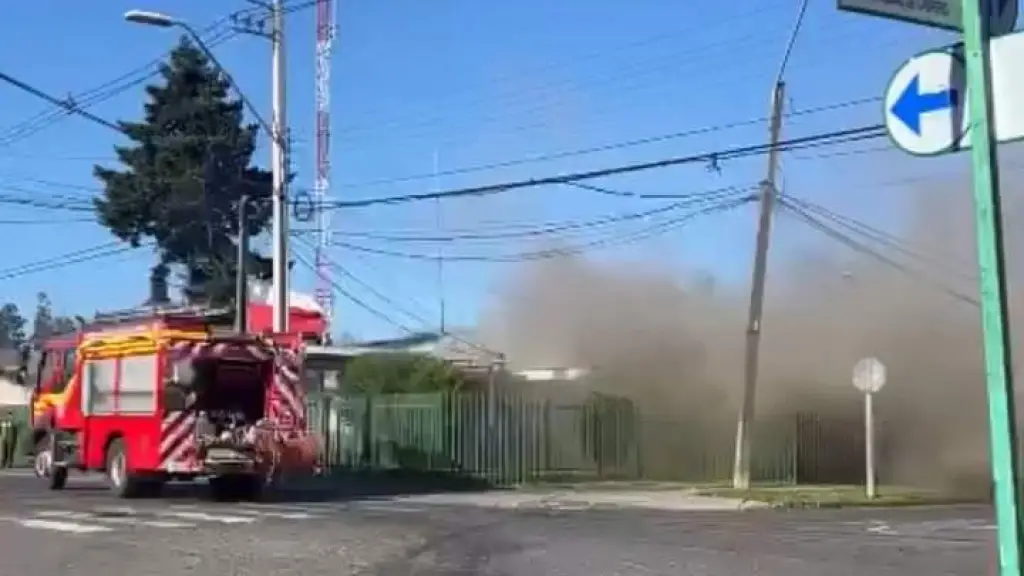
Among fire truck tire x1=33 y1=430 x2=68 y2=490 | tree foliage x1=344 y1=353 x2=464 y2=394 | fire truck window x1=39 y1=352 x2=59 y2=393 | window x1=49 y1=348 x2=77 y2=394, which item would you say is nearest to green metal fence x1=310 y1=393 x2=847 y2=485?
tree foliage x1=344 y1=353 x2=464 y2=394

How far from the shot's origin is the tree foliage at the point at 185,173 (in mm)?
59031

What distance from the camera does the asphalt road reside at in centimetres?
1402

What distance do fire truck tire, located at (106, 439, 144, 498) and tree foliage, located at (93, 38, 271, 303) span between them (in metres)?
32.7

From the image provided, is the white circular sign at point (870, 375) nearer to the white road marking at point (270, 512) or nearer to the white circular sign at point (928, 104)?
the white road marking at point (270, 512)

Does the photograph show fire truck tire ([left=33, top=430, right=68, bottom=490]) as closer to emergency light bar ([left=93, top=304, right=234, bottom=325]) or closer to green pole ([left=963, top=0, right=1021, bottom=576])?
emergency light bar ([left=93, top=304, right=234, bottom=325])

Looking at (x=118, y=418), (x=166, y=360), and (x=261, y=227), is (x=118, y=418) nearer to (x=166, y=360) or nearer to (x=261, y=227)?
(x=166, y=360)

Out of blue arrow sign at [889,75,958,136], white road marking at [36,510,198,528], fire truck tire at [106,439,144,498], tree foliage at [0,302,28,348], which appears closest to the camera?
blue arrow sign at [889,75,958,136]

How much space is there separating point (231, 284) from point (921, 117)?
56748 mm

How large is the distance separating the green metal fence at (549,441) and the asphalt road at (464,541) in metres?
8.49

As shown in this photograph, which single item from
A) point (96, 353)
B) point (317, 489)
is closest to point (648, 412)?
point (317, 489)

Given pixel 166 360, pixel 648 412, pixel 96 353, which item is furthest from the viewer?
pixel 648 412

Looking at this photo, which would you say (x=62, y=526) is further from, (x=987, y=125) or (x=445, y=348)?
(x=445, y=348)

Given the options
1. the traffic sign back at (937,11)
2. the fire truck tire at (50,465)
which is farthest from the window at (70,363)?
the traffic sign back at (937,11)

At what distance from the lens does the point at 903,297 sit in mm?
35531
